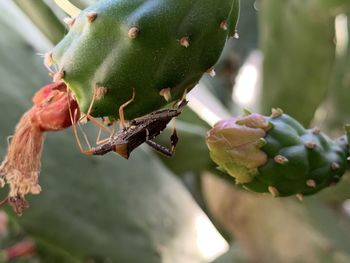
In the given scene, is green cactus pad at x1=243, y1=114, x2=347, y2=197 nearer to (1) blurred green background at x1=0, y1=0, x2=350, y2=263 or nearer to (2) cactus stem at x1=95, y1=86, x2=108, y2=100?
(2) cactus stem at x1=95, y1=86, x2=108, y2=100

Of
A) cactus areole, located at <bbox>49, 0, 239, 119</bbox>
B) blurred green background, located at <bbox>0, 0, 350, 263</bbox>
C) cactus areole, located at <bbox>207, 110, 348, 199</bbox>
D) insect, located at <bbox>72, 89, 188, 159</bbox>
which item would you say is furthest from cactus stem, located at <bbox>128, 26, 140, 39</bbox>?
blurred green background, located at <bbox>0, 0, 350, 263</bbox>

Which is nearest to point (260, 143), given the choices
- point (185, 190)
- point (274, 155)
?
point (274, 155)

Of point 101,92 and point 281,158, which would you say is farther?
point 281,158

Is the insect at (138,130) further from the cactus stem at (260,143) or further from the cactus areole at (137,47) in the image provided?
the cactus stem at (260,143)

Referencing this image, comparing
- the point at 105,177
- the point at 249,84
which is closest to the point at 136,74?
the point at 105,177

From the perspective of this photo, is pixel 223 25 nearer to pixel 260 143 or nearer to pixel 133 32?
pixel 133 32

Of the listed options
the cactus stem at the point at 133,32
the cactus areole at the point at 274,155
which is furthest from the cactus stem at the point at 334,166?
the cactus stem at the point at 133,32
